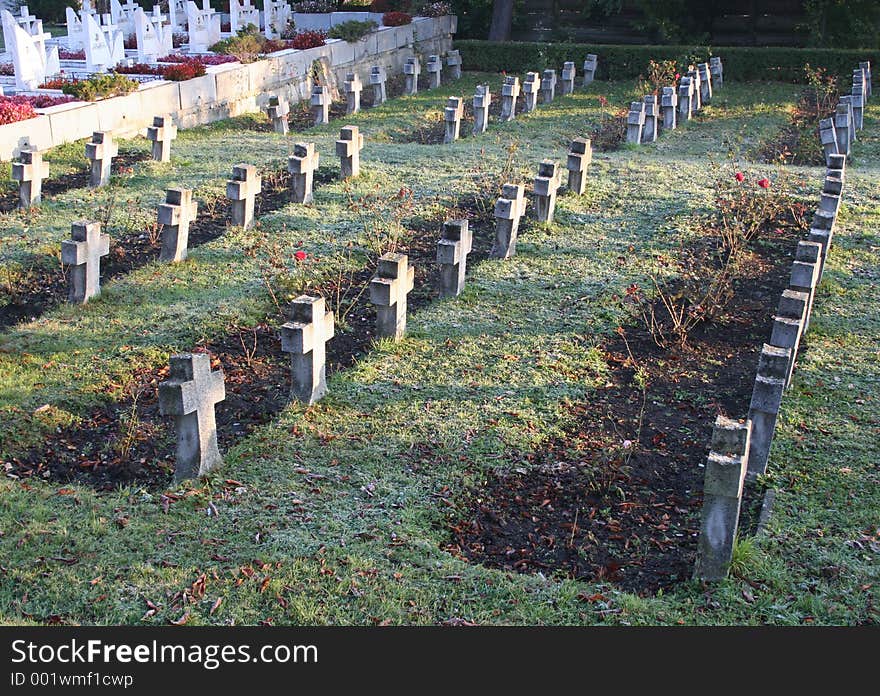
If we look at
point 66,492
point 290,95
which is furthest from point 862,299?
point 290,95

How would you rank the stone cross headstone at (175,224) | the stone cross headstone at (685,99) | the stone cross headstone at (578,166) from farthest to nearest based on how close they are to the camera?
1. the stone cross headstone at (685,99)
2. the stone cross headstone at (578,166)
3. the stone cross headstone at (175,224)

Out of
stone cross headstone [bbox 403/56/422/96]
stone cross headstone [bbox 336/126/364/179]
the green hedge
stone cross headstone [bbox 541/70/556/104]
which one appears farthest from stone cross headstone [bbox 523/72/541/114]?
stone cross headstone [bbox 336/126/364/179]

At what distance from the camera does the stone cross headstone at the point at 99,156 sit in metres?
12.2

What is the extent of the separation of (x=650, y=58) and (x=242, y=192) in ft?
53.9

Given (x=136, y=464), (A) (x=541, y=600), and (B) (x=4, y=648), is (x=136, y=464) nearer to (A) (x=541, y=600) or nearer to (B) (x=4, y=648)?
(B) (x=4, y=648)

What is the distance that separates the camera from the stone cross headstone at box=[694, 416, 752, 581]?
15.7 ft

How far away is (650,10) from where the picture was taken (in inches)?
1056

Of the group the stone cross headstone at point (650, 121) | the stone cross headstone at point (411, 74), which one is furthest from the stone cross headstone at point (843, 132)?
the stone cross headstone at point (411, 74)

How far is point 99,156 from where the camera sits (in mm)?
12203

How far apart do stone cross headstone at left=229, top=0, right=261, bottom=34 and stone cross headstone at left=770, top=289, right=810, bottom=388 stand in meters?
18.0

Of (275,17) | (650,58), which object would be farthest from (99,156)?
(650,58)

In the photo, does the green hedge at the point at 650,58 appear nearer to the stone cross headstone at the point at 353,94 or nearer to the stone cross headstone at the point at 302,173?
the stone cross headstone at the point at 353,94

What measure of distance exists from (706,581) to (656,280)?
4.82 metres

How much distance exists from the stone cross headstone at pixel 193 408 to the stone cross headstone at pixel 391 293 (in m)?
2.00
